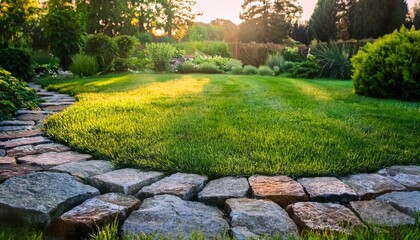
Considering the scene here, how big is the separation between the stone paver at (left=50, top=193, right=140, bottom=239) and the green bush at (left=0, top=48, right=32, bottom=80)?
6.56 meters

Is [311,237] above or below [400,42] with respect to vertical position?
below

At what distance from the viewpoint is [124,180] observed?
185 centimetres

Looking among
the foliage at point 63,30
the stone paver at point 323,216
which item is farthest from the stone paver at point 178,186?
the foliage at point 63,30

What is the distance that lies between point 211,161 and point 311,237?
36.5 inches

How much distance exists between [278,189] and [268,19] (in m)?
28.2

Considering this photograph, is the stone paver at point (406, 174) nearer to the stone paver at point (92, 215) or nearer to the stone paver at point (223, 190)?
the stone paver at point (223, 190)

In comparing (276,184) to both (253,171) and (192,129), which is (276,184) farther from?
(192,129)

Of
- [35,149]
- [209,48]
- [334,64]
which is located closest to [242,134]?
[35,149]

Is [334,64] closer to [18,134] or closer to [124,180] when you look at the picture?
[18,134]

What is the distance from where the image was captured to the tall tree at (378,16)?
60.0ft

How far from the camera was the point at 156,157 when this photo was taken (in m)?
2.16

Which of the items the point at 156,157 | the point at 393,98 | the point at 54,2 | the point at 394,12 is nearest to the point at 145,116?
the point at 156,157

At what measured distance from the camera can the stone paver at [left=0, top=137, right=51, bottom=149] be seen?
2.52 metres

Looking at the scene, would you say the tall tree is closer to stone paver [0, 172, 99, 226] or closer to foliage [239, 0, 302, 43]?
foliage [239, 0, 302, 43]
